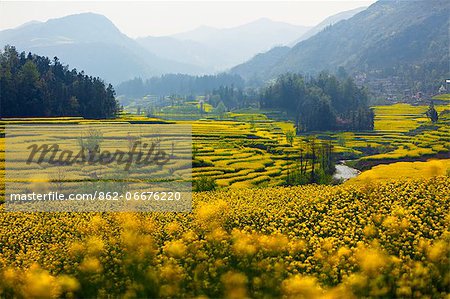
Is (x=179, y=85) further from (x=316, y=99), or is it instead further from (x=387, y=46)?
(x=316, y=99)

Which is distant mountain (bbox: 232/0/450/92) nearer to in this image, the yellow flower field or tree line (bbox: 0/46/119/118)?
tree line (bbox: 0/46/119/118)

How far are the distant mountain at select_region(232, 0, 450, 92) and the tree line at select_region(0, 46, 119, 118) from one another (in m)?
84.5

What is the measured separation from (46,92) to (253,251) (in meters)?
50.8

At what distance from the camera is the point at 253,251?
984 cm

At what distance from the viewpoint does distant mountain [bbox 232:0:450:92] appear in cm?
13000

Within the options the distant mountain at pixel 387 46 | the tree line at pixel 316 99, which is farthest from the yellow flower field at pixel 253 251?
the distant mountain at pixel 387 46

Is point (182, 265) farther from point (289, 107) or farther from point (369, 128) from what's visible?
point (289, 107)

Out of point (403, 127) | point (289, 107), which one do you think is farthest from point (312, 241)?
point (289, 107)

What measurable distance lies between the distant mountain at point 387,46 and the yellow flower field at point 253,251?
110 meters

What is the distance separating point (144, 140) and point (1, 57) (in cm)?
3527

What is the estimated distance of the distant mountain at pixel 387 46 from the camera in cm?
13000

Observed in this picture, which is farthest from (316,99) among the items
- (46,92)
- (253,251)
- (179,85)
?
(179,85)

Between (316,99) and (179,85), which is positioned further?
(179,85)

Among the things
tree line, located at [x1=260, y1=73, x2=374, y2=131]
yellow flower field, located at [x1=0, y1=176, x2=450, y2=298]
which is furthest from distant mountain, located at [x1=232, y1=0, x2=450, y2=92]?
yellow flower field, located at [x1=0, y1=176, x2=450, y2=298]
